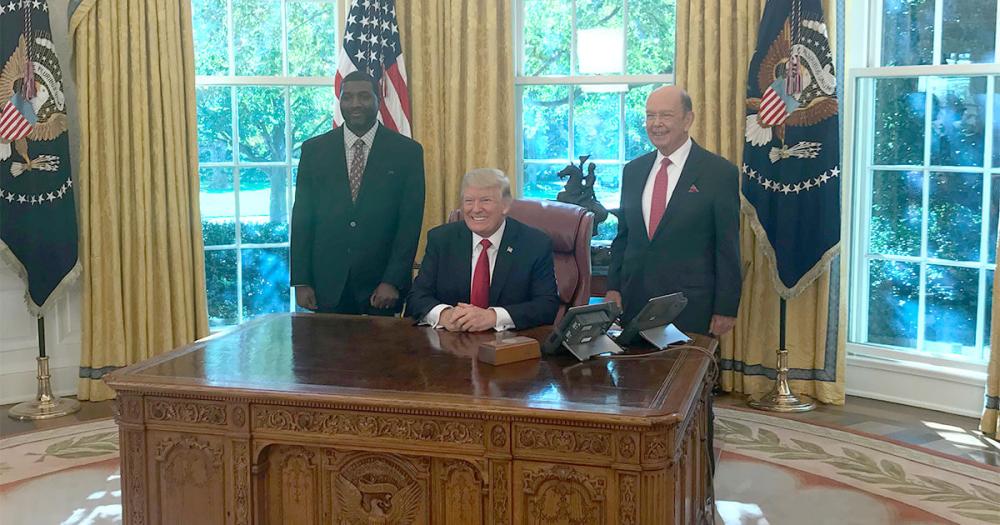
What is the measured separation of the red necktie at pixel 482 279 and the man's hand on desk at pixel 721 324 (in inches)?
39.5

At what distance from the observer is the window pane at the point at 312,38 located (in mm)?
5578

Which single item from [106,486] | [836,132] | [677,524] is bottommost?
[106,486]

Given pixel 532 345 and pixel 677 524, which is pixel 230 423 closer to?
pixel 532 345

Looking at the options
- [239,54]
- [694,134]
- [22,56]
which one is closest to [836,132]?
[694,134]

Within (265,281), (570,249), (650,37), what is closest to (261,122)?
(265,281)

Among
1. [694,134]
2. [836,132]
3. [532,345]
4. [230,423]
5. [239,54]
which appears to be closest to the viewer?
[230,423]

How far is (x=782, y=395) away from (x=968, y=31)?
1952 millimetres

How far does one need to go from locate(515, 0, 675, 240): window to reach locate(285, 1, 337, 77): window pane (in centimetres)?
106

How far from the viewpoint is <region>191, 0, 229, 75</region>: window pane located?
5.50m

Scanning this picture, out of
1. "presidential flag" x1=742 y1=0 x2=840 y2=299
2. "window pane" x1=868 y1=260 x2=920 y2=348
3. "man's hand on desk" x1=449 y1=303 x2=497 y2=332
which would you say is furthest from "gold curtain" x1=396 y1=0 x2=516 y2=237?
"man's hand on desk" x1=449 y1=303 x2=497 y2=332

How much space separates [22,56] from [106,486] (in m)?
2.27

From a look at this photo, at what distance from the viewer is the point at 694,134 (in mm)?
5137

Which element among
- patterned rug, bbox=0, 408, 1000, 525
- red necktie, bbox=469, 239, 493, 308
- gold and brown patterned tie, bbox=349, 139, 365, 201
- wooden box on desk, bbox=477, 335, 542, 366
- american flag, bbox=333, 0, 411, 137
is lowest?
patterned rug, bbox=0, 408, 1000, 525

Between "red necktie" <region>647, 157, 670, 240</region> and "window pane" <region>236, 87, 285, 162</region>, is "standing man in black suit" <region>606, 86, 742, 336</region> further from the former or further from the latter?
"window pane" <region>236, 87, 285, 162</region>
